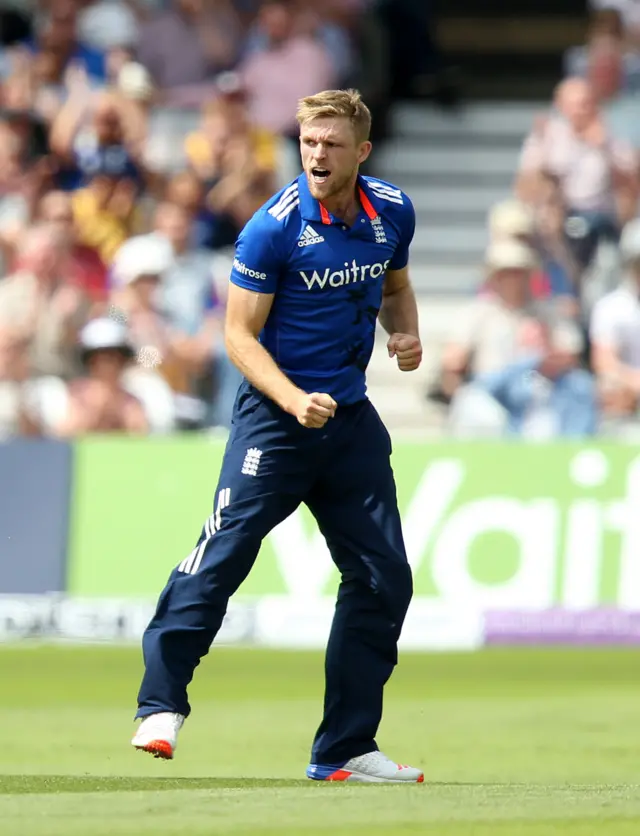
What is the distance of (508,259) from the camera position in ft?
43.0

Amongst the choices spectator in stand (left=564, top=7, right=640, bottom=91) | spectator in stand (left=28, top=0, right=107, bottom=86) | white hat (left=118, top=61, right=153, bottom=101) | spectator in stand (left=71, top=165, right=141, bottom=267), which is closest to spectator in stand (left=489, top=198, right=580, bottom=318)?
spectator in stand (left=564, top=7, right=640, bottom=91)

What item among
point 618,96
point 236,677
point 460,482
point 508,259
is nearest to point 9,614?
point 236,677

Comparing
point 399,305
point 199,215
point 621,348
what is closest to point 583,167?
point 621,348

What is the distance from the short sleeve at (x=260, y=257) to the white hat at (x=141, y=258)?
7198 mm

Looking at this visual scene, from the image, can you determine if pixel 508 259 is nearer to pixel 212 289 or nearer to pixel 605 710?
pixel 212 289

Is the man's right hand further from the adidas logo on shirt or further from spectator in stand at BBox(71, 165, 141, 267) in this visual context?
spectator in stand at BBox(71, 165, 141, 267)

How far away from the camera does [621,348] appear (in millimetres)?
12992

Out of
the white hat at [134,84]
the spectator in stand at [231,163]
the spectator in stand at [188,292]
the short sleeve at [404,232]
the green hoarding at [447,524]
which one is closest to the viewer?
the short sleeve at [404,232]

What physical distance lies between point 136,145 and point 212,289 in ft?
5.70

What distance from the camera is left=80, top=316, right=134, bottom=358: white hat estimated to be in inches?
478

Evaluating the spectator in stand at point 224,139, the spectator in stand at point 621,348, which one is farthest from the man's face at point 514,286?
the spectator in stand at point 224,139

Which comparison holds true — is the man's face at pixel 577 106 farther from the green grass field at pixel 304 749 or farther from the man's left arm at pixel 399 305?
the man's left arm at pixel 399 305

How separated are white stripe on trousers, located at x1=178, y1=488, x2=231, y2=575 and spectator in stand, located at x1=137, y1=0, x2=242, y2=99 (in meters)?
10.1

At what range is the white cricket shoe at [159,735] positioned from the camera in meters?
5.95
